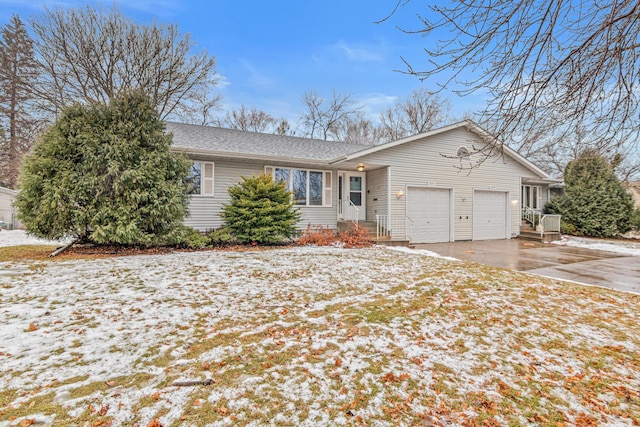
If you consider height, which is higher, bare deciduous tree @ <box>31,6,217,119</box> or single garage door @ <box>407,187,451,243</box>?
bare deciduous tree @ <box>31,6,217,119</box>

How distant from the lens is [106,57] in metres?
14.4

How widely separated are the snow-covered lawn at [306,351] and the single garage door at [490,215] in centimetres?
844

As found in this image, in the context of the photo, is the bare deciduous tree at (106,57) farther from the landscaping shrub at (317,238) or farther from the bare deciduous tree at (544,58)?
the bare deciduous tree at (544,58)

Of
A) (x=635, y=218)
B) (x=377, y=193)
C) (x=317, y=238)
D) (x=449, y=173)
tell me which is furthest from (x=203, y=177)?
(x=635, y=218)

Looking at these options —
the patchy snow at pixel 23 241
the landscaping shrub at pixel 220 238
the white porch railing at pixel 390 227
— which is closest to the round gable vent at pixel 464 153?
the white porch railing at pixel 390 227

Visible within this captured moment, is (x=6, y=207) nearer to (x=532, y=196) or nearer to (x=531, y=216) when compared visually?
(x=531, y=216)

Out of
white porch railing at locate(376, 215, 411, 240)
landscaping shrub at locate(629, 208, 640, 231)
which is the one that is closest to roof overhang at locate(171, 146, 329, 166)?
white porch railing at locate(376, 215, 411, 240)

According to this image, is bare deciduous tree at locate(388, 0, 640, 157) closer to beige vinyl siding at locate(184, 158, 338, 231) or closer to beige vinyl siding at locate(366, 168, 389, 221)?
beige vinyl siding at locate(366, 168, 389, 221)

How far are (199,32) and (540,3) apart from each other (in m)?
17.0

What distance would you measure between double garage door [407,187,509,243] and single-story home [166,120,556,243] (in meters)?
0.04

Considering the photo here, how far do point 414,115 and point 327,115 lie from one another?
8.18 metres

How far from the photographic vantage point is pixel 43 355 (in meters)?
2.78

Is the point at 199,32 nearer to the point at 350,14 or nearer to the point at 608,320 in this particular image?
the point at 350,14

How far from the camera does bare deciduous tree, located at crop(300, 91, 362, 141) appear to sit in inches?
1105
